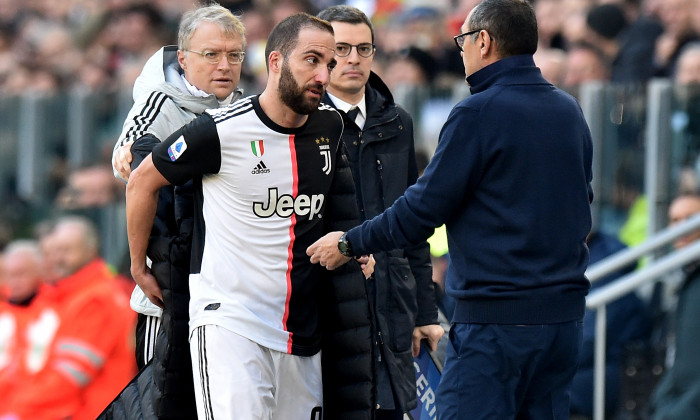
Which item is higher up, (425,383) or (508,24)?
(508,24)

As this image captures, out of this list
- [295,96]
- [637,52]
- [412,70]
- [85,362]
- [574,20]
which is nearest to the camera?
[295,96]

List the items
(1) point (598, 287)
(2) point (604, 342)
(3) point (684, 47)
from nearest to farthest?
(2) point (604, 342) → (1) point (598, 287) → (3) point (684, 47)

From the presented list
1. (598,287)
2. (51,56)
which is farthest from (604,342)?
(51,56)

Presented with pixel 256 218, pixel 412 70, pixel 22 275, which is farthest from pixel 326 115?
pixel 412 70

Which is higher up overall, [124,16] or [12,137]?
[124,16]

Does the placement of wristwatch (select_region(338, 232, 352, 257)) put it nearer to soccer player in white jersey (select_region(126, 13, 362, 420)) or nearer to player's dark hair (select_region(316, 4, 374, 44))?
soccer player in white jersey (select_region(126, 13, 362, 420))

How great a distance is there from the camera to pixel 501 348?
496 centimetres

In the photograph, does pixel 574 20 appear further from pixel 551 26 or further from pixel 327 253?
pixel 327 253

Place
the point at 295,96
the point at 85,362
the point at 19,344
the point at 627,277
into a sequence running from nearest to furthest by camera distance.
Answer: the point at 295,96, the point at 627,277, the point at 85,362, the point at 19,344

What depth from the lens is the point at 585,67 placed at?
989 centimetres

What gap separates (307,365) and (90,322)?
3.33 m

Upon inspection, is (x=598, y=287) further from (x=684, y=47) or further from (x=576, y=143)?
(x=576, y=143)

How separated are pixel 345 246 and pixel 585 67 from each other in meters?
5.09

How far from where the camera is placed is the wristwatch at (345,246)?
524 cm
